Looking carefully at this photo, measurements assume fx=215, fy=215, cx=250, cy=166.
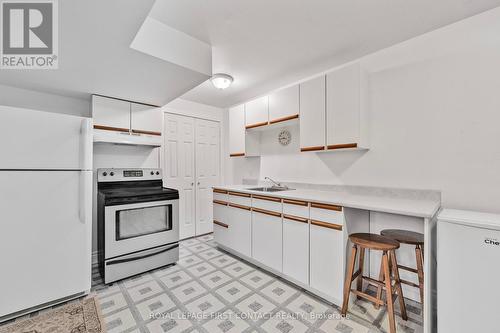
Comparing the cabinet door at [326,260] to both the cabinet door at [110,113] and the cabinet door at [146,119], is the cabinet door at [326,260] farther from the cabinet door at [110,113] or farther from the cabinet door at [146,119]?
the cabinet door at [110,113]

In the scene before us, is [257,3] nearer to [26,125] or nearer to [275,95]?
[275,95]

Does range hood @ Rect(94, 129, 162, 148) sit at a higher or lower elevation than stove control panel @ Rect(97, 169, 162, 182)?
higher

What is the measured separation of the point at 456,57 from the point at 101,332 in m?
3.61

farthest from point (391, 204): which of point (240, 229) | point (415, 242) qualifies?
point (240, 229)

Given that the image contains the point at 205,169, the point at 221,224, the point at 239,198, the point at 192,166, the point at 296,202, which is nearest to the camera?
the point at 296,202

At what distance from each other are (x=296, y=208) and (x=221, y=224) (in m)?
1.43

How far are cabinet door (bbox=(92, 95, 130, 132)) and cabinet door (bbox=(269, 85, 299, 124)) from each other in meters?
1.96

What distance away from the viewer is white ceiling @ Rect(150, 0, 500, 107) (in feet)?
5.38

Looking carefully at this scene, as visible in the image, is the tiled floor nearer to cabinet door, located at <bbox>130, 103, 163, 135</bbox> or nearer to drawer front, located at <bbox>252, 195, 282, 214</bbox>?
drawer front, located at <bbox>252, 195, 282, 214</bbox>

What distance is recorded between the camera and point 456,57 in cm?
183

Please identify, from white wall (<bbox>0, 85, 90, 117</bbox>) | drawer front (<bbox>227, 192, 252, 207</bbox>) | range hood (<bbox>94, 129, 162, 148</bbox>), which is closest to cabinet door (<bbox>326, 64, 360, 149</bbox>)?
drawer front (<bbox>227, 192, 252, 207</bbox>)

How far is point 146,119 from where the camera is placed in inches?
121

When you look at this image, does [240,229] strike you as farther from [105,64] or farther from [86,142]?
[105,64]

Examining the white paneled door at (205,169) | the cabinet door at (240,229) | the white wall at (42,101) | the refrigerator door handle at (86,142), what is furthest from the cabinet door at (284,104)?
the white wall at (42,101)
